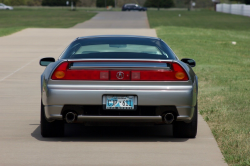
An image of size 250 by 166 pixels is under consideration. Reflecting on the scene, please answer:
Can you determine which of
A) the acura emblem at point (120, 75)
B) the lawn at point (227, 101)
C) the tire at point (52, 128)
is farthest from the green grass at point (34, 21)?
the acura emblem at point (120, 75)

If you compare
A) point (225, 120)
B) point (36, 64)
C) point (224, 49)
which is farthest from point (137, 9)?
point (225, 120)

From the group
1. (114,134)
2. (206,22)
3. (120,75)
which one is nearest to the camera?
(120,75)

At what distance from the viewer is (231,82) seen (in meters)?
13.5

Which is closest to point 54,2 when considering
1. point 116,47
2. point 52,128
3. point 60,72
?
point 116,47

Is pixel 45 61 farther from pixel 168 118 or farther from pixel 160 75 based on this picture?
pixel 168 118

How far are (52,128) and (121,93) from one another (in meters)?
1.16

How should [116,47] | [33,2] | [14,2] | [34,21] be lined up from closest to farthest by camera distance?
1. [116,47]
2. [34,21]
3. [14,2]
4. [33,2]

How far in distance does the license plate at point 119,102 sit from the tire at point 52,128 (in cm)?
82

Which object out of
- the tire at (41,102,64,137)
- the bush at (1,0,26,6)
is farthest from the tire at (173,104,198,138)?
the bush at (1,0,26,6)

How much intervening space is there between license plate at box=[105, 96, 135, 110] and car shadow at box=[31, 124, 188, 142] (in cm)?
73

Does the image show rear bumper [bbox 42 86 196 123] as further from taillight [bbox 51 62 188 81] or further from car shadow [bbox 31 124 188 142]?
car shadow [bbox 31 124 188 142]

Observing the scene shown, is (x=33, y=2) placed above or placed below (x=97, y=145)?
below

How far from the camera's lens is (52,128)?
284 inches

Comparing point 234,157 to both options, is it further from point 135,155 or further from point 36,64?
point 36,64
